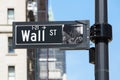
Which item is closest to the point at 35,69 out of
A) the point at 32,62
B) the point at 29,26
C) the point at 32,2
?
the point at 32,62

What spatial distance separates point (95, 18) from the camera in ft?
33.0

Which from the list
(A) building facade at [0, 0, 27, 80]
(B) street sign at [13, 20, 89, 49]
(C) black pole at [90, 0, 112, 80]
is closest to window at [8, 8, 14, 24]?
(A) building facade at [0, 0, 27, 80]

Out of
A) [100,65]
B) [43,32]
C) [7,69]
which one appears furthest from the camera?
[7,69]

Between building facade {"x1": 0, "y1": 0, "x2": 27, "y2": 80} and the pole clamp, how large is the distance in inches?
2160

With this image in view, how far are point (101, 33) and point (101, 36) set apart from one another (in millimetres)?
60

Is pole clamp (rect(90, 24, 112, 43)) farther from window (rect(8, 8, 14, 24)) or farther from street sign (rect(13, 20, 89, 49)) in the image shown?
window (rect(8, 8, 14, 24))

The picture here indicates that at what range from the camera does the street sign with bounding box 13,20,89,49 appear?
10.4m

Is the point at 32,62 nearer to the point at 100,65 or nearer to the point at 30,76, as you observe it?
the point at 30,76

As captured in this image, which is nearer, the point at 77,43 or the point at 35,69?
the point at 77,43

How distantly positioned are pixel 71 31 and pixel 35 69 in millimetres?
65797

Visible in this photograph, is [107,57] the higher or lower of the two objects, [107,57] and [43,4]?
the lower

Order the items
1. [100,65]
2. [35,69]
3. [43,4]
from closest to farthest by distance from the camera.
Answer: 1. [100,65]
2. [35,69]
3. [43,4]

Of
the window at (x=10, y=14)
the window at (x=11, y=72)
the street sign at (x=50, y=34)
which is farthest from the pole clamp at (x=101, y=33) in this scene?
the window at (x=10, y=14)

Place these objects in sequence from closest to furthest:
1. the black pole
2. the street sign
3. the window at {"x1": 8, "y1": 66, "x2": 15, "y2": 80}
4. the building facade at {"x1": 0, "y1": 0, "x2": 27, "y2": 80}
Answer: the black pole
the street sign
the window at {"x1": 8, "y1": 66, "x2": 15, "y2": 80}
the building facade at {"x1": 0, "y1": 0, "x2": 27, "y2": 80}
